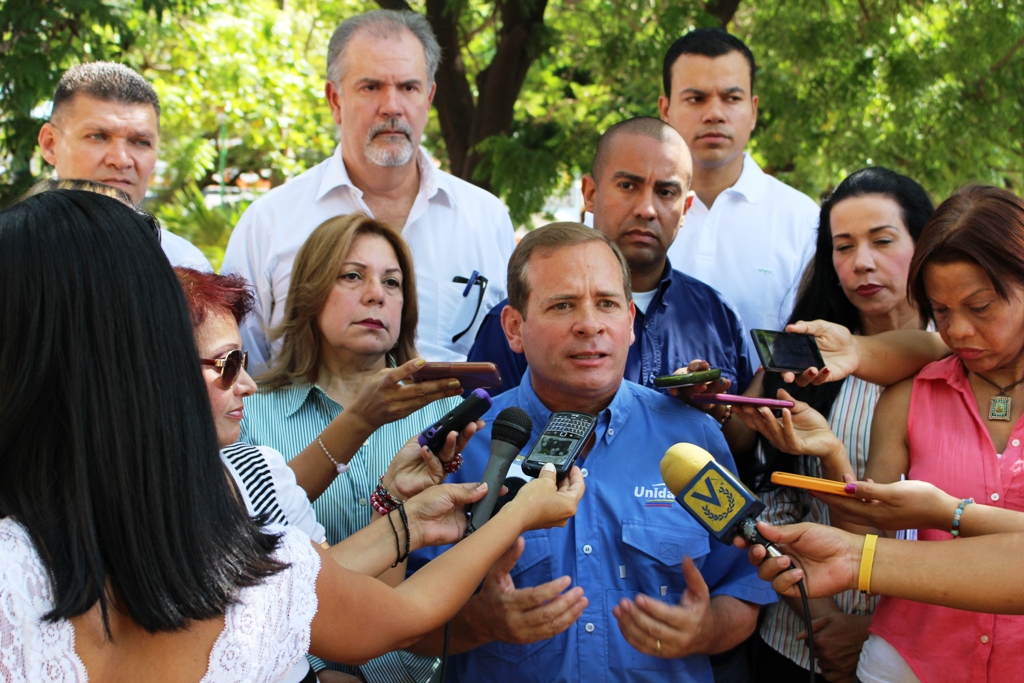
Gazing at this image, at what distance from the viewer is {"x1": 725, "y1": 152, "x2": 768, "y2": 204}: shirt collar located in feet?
17.3

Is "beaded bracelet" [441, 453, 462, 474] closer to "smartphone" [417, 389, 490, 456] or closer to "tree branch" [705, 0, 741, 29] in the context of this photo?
"smartphone" [417, 389, 490, 456]

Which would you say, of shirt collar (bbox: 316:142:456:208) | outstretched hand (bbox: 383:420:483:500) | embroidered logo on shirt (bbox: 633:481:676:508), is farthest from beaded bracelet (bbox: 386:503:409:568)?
shirt collar (bbox: 316:142:456:208)

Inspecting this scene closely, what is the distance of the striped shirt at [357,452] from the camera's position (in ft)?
11.8

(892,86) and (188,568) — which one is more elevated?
(892,86)

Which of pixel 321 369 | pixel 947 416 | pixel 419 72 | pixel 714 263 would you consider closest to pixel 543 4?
pixel 419 72

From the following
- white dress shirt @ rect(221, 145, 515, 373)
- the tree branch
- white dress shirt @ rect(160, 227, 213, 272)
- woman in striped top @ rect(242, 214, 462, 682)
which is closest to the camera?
woman in striped top @ rect(242, 214, 462, 682)

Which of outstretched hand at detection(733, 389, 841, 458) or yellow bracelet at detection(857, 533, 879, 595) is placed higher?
outstretched hand at detection(733, 389, 841, 458)

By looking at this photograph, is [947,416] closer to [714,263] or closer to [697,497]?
[697,497]

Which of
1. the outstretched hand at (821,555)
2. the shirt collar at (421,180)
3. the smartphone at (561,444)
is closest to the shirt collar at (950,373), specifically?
the outstretched hand at (821,555)

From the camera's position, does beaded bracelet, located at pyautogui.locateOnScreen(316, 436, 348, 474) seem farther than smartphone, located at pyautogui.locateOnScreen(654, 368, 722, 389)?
Yes

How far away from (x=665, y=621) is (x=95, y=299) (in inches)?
74.3

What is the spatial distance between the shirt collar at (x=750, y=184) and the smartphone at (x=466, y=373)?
8.46 feet

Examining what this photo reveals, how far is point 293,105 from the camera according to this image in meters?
14.1

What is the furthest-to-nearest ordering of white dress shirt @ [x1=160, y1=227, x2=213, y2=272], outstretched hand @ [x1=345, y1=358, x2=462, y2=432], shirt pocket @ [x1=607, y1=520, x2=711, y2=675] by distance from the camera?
1. white dress shirt @ [x1=160, y1=227, x2=213, y2=272]
2. outstretched hand @ [x1=345, y1=358, x2=462, y2=432]
3. shirt pocket @ [x1=607, y1=520, x2=711, y2=675]
